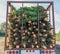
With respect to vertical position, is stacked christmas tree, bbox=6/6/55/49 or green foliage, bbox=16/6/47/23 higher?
green foliage, bbox=16/6/47/23

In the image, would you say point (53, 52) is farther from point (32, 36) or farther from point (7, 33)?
point (7, 33)

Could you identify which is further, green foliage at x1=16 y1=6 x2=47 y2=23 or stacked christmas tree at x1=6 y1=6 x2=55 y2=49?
green foliage at x1=16 y1=6 x2=47 y2=23

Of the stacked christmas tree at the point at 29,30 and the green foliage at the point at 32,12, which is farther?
the green foliage at the point at 32,12

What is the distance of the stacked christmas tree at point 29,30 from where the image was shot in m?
2.82

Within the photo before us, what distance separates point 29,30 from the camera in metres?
2.88

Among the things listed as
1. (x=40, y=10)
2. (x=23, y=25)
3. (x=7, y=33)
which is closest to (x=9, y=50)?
(x=7, y=33)

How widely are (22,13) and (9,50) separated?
2.22 feet

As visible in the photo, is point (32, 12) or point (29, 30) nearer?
point (29, 30)

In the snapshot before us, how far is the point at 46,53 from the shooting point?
9.20 ft

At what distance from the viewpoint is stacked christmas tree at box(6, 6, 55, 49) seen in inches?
111

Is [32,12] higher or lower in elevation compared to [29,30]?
higher

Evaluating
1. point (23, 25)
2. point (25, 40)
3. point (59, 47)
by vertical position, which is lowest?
point (59, 47)

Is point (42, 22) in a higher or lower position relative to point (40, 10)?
lower

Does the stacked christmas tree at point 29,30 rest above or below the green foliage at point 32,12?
below
